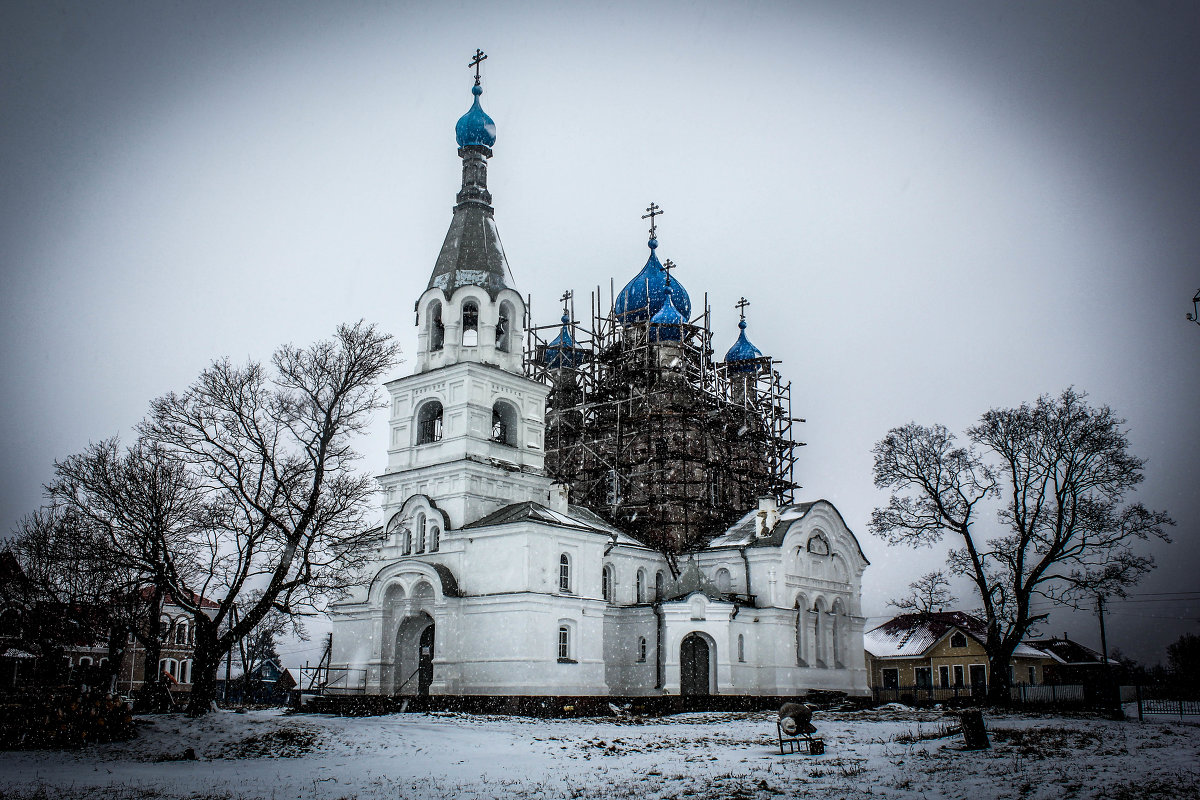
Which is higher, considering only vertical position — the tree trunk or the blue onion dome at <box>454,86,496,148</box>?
the blue onion dome at <box>454,86,496,148</box>

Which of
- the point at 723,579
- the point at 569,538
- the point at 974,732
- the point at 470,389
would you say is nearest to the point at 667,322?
the point at 723,579

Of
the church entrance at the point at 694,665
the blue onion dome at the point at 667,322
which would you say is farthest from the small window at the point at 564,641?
the blue onion dome at the point at 667,322

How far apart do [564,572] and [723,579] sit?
6545mm

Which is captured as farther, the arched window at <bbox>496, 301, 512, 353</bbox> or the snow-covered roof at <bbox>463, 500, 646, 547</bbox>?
the arched window at <bbox>496, 301, 512, 353</bbox>

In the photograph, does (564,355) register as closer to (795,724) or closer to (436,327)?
(436,327)

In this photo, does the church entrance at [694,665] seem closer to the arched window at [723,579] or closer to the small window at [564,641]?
the arched window at [723,579]

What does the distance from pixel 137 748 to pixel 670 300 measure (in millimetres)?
26625

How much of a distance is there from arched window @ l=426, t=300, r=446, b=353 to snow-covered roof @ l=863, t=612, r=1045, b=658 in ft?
70.6

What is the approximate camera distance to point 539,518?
27.0 m

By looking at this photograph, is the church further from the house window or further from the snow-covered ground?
the snow-covered ground

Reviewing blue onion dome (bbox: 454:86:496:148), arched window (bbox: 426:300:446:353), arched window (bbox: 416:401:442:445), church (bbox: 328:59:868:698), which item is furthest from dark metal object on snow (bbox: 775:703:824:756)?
blue onion dome (bbox: 454:86:496:148)

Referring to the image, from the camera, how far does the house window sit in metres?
27.1

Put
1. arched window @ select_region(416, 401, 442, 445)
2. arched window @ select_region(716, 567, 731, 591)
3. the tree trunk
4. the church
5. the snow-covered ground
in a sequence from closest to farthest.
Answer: the snow-covered ground → the tree trunk → the church → arched window @ select_region(416, 401, 442, 445) → arched window @ select_region(716, 567, 731, 591)

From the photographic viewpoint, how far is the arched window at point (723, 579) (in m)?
32.0
